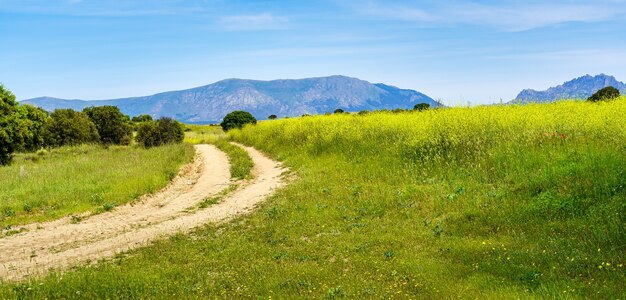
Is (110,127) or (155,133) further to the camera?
(110,127)

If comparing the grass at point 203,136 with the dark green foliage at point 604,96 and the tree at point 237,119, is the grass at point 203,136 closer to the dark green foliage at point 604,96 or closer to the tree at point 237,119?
the tree at point 237,119

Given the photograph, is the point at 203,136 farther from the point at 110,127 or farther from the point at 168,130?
the point at 168,130

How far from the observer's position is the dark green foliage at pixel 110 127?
179ft

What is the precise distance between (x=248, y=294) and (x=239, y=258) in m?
2.33

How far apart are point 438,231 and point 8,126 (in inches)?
1407

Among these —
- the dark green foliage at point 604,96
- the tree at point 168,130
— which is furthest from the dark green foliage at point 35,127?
the dark green foliage at point 604,96

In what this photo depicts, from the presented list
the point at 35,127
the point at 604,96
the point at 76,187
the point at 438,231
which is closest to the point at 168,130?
the point at 35,127

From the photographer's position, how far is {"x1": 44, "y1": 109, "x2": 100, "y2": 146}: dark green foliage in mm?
49469

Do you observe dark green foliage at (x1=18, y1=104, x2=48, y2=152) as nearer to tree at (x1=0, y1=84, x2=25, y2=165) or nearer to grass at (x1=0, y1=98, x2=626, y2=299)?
tree at (x1=0, y1=84, x2=25, y2=165)

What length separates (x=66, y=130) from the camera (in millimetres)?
49562

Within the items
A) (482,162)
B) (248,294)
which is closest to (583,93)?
(482,162)

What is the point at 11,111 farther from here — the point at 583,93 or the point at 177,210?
the point at 583,93

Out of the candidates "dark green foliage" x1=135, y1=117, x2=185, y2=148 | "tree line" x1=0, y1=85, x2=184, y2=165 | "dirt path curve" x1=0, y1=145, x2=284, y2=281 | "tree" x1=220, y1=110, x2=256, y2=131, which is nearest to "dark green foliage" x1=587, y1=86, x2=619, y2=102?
"dirt path curve" x1=0, y1=145, x2=284, y2=281

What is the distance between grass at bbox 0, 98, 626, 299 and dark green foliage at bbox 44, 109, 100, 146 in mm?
39618
